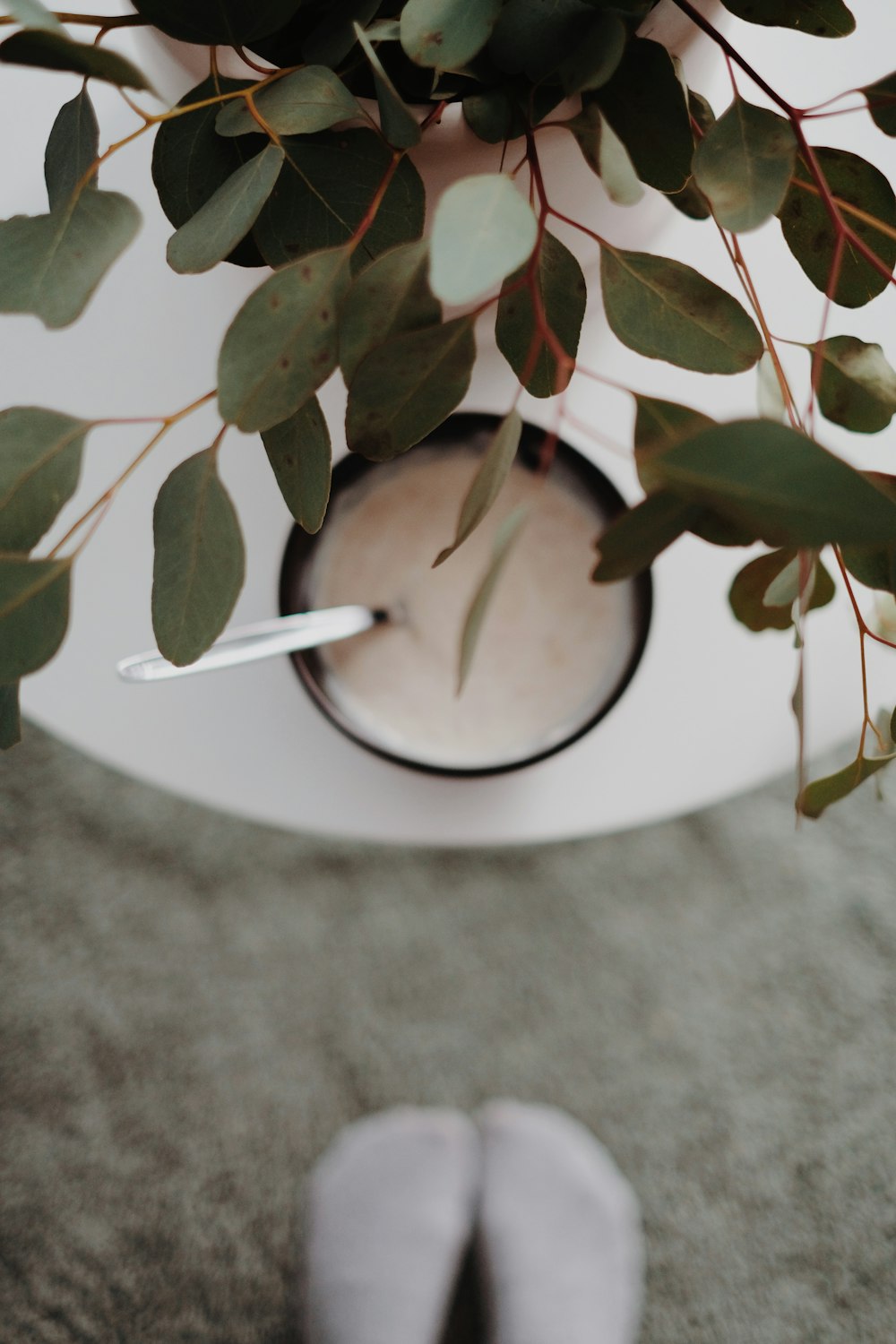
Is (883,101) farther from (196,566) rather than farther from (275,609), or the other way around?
(275,609)

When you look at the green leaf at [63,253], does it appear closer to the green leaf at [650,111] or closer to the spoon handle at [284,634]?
the green leaf at [650,111]

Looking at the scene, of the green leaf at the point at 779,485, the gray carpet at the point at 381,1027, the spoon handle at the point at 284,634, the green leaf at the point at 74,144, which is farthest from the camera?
the gray carpet at the point at 381,1027

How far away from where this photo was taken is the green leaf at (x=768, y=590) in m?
0.39

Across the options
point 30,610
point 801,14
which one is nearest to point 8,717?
point 30,610

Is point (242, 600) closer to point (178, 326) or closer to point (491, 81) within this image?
point (178, 326)

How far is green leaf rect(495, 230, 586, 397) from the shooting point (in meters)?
0.37

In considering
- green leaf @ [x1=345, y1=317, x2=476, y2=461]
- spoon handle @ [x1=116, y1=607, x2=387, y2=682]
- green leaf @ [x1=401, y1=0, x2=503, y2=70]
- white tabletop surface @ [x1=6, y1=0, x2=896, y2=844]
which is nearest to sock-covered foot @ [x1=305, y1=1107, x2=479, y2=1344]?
Result: white tabletop surface @ [x1=6, y1=0, x2=896, y2=844]

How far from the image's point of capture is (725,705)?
771 mm

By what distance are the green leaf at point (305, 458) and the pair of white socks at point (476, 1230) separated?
4.00 ft

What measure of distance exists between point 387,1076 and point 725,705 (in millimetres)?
858

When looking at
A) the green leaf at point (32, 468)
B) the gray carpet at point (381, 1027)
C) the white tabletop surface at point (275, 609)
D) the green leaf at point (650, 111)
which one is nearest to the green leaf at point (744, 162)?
the green leaf at point (650, 111)

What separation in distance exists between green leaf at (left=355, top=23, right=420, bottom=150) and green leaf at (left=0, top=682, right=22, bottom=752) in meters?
0.24

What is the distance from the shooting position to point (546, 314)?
1.24 ft

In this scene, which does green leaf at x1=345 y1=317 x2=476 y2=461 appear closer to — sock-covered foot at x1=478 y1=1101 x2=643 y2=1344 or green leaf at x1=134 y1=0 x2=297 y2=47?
green leaf at x1=134 y1=0 x2=297 y2=47
